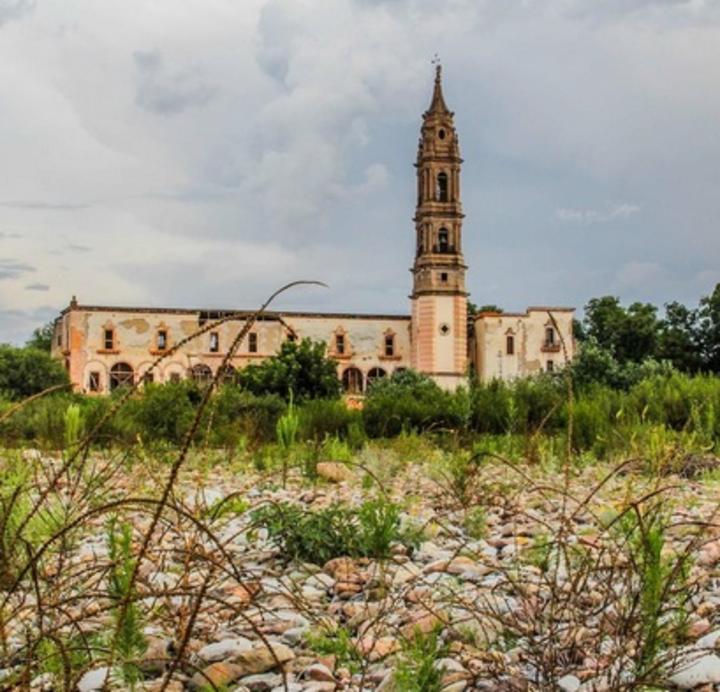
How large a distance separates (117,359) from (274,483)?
145ft

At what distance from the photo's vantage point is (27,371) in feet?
147

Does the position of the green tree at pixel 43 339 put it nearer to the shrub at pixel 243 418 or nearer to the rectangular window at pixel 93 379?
the rectangular window at pixel 93 379

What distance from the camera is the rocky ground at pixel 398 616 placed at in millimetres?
2344

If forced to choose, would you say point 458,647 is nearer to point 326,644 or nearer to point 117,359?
point 326,644

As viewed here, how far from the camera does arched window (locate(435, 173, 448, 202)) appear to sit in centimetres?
5028

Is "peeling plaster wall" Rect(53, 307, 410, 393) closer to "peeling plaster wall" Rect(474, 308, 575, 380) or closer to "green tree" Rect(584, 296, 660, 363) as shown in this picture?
"peeling plaster wall" Rect(474, 308, 575, 380)

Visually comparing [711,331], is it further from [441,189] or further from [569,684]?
[569,684]

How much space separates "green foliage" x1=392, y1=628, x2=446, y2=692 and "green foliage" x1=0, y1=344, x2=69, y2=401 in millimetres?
42634

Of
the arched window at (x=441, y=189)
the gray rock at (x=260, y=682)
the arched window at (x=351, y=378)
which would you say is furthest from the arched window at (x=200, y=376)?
the arched window at (x=441, y=189)

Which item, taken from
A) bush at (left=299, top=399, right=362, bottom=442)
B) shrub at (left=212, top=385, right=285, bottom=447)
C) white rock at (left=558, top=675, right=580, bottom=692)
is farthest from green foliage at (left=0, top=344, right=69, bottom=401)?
white rock at (left=558, top=675, right=580, bottom=692)

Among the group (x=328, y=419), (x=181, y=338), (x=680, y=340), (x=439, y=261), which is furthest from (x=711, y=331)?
(x=328, y=419)

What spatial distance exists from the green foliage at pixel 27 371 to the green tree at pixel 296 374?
11.1 meters

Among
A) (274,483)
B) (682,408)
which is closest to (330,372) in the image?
(682,408)

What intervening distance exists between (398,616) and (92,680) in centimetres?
95
